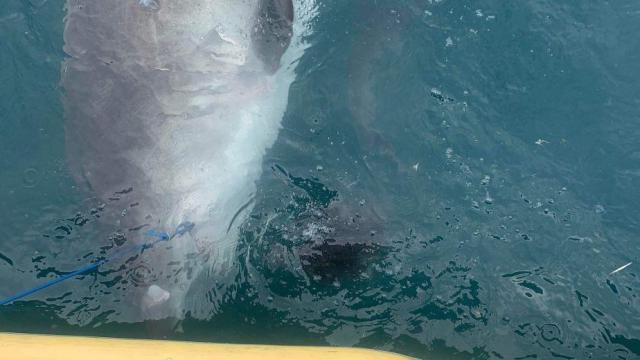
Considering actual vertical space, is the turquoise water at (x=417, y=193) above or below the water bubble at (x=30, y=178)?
below

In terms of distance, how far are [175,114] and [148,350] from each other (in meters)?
2.12

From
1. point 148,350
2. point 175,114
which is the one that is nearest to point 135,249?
point 148,350

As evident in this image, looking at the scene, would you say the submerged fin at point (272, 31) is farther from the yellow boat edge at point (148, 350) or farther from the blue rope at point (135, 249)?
the yellow boat edge at point (148, 350)

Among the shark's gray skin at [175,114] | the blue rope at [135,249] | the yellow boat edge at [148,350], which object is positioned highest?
the shark's gray skin at [175,114]

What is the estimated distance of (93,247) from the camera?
554 cm

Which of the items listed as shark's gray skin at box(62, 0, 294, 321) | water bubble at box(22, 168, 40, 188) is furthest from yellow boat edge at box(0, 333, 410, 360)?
water bubble at box(22, 168, 40, 188)

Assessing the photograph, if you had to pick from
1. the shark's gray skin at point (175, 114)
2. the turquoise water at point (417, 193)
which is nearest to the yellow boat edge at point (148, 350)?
the turquoise water at point (417, 193)

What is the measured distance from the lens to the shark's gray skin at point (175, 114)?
5551mm

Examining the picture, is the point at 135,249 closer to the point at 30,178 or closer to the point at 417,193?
the point at 30,178

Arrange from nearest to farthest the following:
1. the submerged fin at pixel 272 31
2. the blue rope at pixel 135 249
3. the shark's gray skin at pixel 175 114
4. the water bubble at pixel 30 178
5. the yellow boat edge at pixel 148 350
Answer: the yellow boat edge at pixel 148 350
the blue rope at pixel 135 249
the shark's gray skin at pixel 175 114
the water bubble at pixel 30 178
the submerged fin at pixel 272 31

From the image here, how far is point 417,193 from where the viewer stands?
5.97 meters

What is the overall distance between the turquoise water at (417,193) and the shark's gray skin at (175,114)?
0.74ft

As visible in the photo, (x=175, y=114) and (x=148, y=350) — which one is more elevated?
(x=175, y=114)

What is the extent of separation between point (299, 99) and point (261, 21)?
2.67 ft
